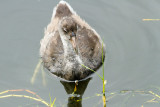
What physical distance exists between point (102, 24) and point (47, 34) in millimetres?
1488

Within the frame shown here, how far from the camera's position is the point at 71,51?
758 centimetres

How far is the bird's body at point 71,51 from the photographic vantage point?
744 centimetres

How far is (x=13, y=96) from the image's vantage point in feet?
24.9

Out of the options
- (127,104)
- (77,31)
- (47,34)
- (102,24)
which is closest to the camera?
(127,104)

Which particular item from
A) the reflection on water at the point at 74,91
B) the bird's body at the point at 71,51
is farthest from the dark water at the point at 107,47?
the bird's body at the point at 71,51

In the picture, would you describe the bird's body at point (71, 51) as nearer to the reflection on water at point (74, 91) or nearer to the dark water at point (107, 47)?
the reflection on water at point (74, 91)

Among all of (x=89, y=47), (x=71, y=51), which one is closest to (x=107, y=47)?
(x=89, y=47)

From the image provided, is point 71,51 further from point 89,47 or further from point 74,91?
point 74,91

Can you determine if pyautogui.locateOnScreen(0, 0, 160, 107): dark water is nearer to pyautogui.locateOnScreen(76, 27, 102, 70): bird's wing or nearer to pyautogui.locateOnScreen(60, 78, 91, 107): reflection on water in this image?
pyautogui.locateOnScreen(60, 78, 91, 107): reflection on water

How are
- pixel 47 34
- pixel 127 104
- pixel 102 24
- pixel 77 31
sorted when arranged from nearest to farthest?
pixel 127 104
pixel 77 31
pixel 47 34
pixel 102 24

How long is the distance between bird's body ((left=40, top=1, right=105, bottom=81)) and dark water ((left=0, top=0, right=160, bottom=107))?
0.96 ft

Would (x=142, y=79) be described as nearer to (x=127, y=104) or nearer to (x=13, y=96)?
(x=127, y=104)

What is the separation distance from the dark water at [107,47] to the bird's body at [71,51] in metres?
0.29

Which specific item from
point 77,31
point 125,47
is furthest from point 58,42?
point 125,47
